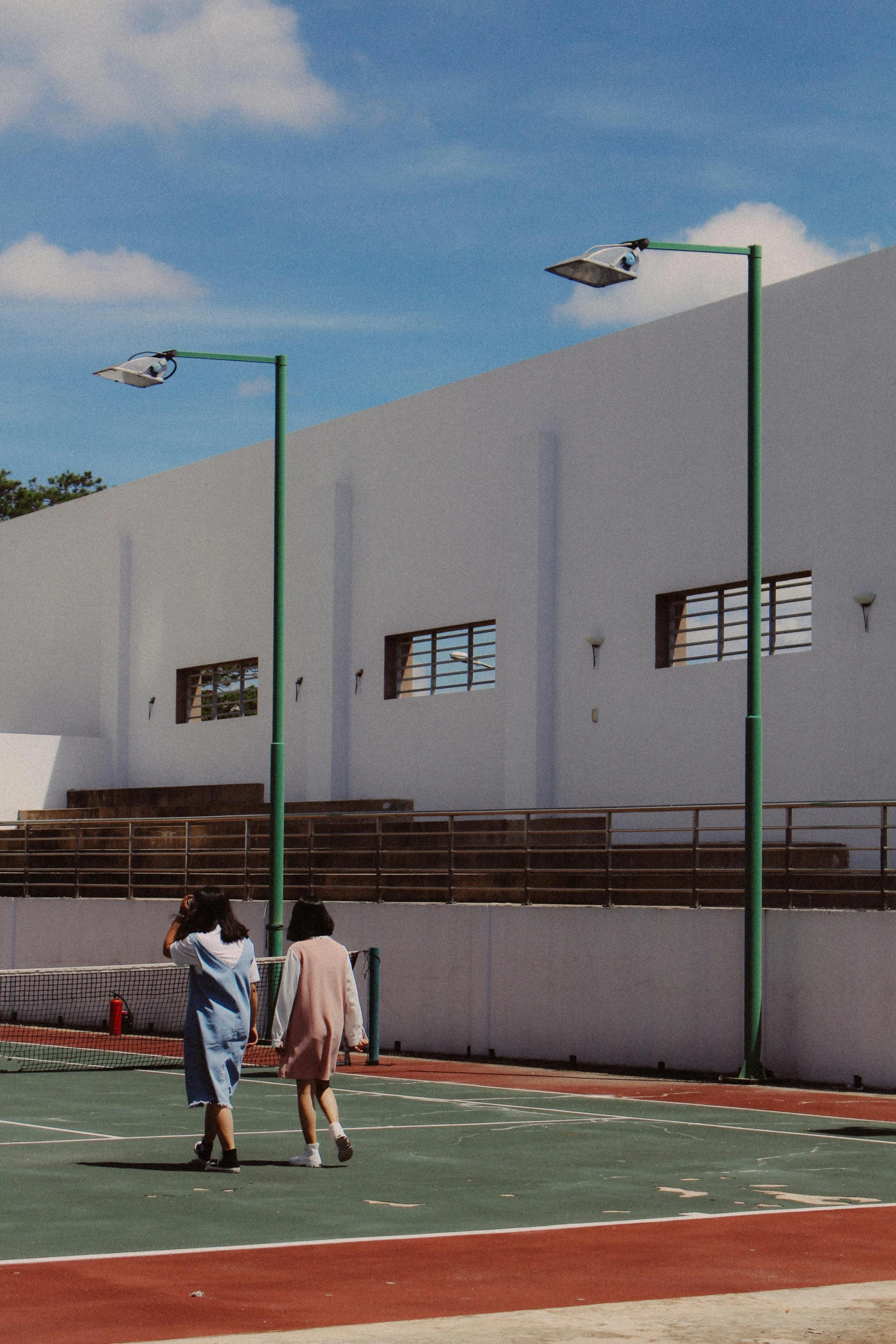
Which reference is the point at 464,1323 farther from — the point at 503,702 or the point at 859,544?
the point at 503,702

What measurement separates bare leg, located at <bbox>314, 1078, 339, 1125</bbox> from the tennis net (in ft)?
25.7

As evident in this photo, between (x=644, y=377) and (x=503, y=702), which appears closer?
(x=644, y=377)

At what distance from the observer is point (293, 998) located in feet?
38.3

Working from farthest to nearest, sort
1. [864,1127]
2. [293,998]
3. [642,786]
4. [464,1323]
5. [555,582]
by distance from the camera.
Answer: [555,582] → [642,786] → [864,1127] → [293,998] → [464,1323]

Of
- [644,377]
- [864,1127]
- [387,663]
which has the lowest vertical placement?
[864,1127]

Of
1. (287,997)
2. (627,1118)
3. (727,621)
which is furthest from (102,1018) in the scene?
(287,997)

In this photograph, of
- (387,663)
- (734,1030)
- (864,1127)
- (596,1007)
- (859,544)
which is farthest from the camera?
(387,663)

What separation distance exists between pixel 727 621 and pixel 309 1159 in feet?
46.6

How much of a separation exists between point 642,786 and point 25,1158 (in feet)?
47.0

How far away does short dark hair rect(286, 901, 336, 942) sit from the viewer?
38.9 ft

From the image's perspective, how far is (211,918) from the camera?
1180 cm

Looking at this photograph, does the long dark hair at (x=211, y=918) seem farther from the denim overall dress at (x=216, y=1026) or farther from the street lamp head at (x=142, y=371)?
the street lamp head at (x=142, y=371)

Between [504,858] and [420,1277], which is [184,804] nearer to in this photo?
[504,858]

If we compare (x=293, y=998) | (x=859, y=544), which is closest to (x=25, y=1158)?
(x=293, y=998)
